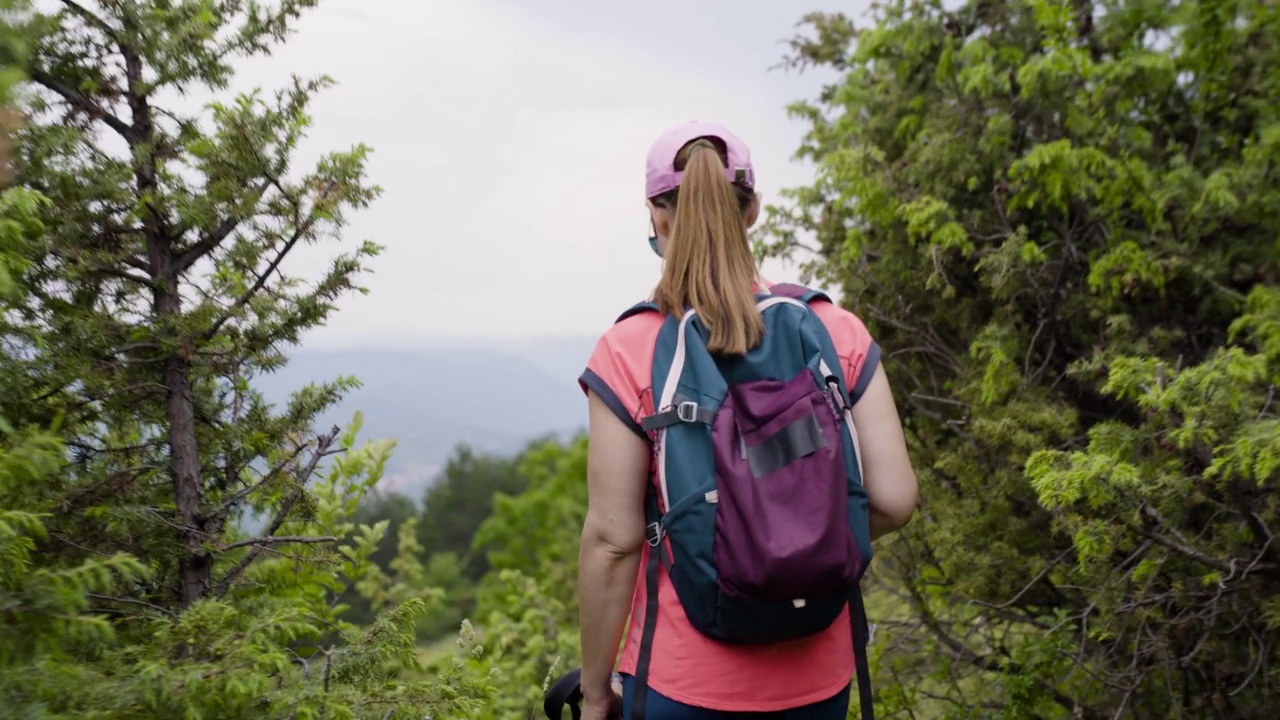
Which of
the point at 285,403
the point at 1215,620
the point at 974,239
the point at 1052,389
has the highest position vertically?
the point at 974,239

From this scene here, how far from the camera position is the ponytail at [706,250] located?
197 centimetres

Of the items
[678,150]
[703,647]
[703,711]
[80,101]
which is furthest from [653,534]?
[80,101]

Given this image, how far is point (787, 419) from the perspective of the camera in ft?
5.99

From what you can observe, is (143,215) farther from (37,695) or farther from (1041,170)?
(1041,170)

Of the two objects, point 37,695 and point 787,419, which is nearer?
point 37,695

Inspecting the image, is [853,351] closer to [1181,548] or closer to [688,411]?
[688,411]

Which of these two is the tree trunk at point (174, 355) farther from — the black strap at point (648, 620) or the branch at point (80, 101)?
the black strap at point (648, 620)

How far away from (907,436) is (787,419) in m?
3.04

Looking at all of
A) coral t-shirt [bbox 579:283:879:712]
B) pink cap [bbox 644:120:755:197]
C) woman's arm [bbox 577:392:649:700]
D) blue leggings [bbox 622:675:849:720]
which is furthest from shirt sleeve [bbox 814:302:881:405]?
blue leggings [bbox 622:675:849:720]

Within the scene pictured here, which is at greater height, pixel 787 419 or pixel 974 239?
pixel 974 239

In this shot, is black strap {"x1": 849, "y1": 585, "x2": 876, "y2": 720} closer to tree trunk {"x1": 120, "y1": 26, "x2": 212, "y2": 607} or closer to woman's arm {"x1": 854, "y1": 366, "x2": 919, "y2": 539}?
woman's arm {"x1": 854, "y1": 366, "x2": 919, "y2": 539}

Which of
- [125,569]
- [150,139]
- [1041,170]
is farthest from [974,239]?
[125,569]

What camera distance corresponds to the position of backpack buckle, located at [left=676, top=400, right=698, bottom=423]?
1.86 meters

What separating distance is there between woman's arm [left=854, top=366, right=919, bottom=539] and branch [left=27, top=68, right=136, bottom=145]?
1748 millimetres
